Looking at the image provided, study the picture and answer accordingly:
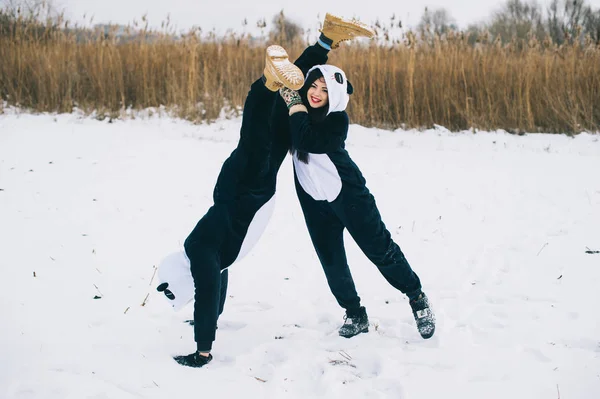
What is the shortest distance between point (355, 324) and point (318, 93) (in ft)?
3.65

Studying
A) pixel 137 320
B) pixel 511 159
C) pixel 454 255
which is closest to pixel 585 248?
pixel 454 255

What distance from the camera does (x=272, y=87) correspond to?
2102mm

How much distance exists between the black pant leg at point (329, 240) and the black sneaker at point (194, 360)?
0.67 metres

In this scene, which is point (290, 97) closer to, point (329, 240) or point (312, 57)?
point (312, 57)

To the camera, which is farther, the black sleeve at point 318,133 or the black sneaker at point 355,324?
the black sneaker at point 355,324

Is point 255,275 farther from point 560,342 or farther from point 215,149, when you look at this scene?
point 215,149

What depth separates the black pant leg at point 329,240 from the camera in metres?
2.50

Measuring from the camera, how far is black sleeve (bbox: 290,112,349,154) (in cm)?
216

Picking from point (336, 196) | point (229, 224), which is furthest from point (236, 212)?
point (336, 196)

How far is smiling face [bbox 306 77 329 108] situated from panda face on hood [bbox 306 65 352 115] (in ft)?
0.11

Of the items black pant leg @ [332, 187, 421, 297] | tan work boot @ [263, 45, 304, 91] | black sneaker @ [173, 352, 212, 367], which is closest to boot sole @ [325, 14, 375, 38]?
tan work boot @ [263, 45, 304, 91]

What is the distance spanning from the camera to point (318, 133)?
7.20ft

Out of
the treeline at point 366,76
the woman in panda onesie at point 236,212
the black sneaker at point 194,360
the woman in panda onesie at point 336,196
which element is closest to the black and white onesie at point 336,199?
the woman in panda onesie at point 336,196

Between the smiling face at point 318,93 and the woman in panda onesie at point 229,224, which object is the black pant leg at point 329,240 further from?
the smiling face at point 318,93
